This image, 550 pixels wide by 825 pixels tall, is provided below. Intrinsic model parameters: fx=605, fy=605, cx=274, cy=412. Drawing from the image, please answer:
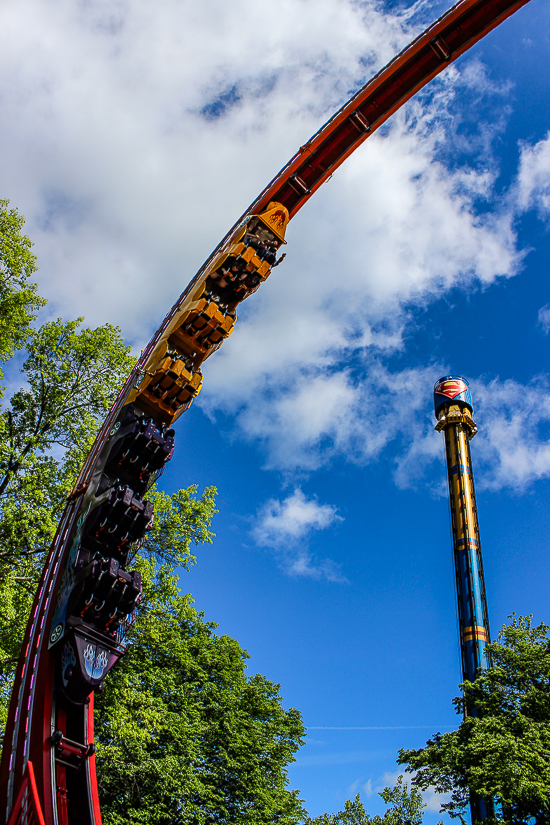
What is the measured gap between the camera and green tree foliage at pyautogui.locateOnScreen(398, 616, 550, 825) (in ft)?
64.1

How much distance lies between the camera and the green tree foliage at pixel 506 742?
19.5 meters

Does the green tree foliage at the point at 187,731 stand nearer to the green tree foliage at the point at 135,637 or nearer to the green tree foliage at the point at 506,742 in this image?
the green tree foliage at the point at 135,637

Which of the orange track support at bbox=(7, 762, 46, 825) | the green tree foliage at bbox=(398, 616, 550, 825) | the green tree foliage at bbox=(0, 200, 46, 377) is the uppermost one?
the green tree foliage at bbox=(0, 200, 46, 377)

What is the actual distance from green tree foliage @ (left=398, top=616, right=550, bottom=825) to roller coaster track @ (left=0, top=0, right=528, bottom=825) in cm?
1518

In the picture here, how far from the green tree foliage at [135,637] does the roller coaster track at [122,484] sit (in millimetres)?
3708

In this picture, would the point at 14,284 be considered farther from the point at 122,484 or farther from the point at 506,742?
the point at 506,742

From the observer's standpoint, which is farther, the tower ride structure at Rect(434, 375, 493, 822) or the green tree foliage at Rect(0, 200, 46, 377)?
the tower ride structure at Rect(434, 375, 493, 822)

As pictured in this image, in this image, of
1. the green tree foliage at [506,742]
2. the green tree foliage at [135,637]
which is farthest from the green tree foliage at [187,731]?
the green tree foliage at [506,742]

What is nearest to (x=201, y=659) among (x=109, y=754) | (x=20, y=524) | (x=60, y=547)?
(x=109, y=754)

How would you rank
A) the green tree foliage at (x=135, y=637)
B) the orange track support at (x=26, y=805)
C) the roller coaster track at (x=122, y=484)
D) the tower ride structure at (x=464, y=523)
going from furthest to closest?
the tower ride structure at (x=464, y=523) < the green tree foliage at (x=135, y=637) < the roller coaster track at (x=122, y=484) < the orange track support at (x=26, y=805)

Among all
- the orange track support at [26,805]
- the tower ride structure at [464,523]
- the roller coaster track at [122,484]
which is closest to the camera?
the orange track support at [26,805]

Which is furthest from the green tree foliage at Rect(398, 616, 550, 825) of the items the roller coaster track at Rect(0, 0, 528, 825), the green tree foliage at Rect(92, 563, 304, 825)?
the roller coaster track at Rect(0, 0, 528, 825)

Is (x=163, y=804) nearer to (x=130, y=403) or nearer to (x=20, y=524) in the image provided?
(x=20, y=524)

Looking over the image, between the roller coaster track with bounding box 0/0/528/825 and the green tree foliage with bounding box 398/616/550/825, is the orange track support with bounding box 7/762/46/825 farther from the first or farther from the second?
the green tree foliage with bounding box 398/616/550/825
